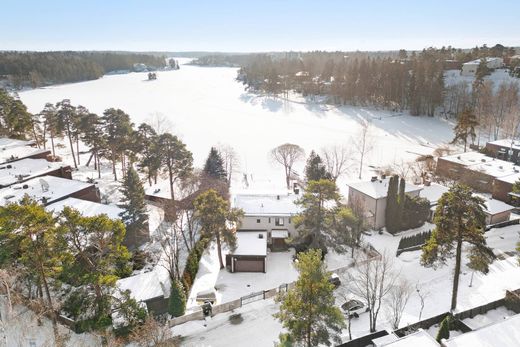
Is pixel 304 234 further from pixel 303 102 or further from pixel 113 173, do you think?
pixel 303 102

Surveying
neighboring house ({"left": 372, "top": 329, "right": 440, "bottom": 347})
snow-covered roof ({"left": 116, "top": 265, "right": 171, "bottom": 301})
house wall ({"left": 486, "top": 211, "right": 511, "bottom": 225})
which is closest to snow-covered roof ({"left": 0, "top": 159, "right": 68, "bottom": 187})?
snow-covered roof ({"left": 116, "top": 265, "right": 171, "bottom": 301})

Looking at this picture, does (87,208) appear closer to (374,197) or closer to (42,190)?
(42,190)

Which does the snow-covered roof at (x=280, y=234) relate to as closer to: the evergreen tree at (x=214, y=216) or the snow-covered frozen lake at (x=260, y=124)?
the evergreen tree at (x=214, y=216)

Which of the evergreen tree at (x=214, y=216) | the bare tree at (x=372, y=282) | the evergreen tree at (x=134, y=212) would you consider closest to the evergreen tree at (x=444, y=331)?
the bare tree at (x=372, y=282)

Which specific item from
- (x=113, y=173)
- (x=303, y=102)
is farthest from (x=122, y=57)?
(x=113, y=173)

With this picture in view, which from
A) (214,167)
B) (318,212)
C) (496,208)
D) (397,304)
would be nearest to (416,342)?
(397,304)

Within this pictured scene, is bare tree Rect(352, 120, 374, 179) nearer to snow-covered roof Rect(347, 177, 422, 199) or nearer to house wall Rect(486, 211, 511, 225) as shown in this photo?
snow-covered roof Rect(347, 177, 422, 199)

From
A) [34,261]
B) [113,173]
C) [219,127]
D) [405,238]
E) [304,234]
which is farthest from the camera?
[219,127]
